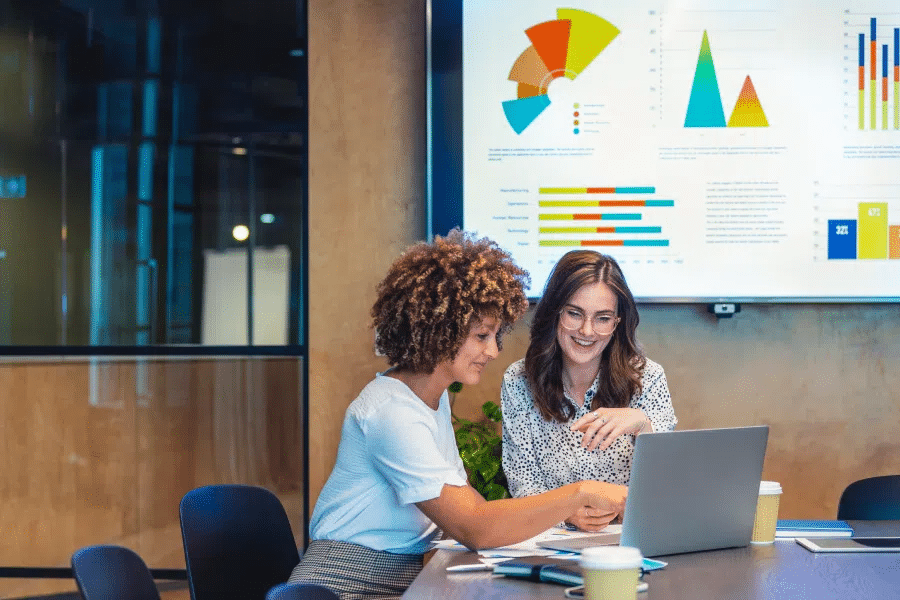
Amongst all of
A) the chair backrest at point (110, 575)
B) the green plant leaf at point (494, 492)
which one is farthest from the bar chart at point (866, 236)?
the chair backrest at point (110, 575)

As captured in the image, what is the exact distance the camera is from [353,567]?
2.05 m

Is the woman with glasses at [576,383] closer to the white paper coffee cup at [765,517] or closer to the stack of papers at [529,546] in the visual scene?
the stack of papers at [529,546]

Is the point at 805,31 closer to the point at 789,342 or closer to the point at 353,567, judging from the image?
the point at 789,342

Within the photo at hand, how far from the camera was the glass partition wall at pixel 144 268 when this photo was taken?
12.4 feet

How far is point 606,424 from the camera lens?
2.28 metres

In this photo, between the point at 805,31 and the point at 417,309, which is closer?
the point at 417,309

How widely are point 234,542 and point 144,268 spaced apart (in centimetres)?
190

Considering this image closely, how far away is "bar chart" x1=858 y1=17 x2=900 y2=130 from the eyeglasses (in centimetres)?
135

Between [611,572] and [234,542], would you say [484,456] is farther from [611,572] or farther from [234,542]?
[611,572]

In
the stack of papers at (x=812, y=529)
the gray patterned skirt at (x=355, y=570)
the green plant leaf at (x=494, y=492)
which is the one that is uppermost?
the stack of papers at (x=812, y=529)

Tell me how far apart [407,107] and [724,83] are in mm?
1121

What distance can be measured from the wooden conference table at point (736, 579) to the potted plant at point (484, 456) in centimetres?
104

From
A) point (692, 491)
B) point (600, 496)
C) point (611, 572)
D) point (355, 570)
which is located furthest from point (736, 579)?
point (355, 570)

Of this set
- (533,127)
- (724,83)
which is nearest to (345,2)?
(533,127)
